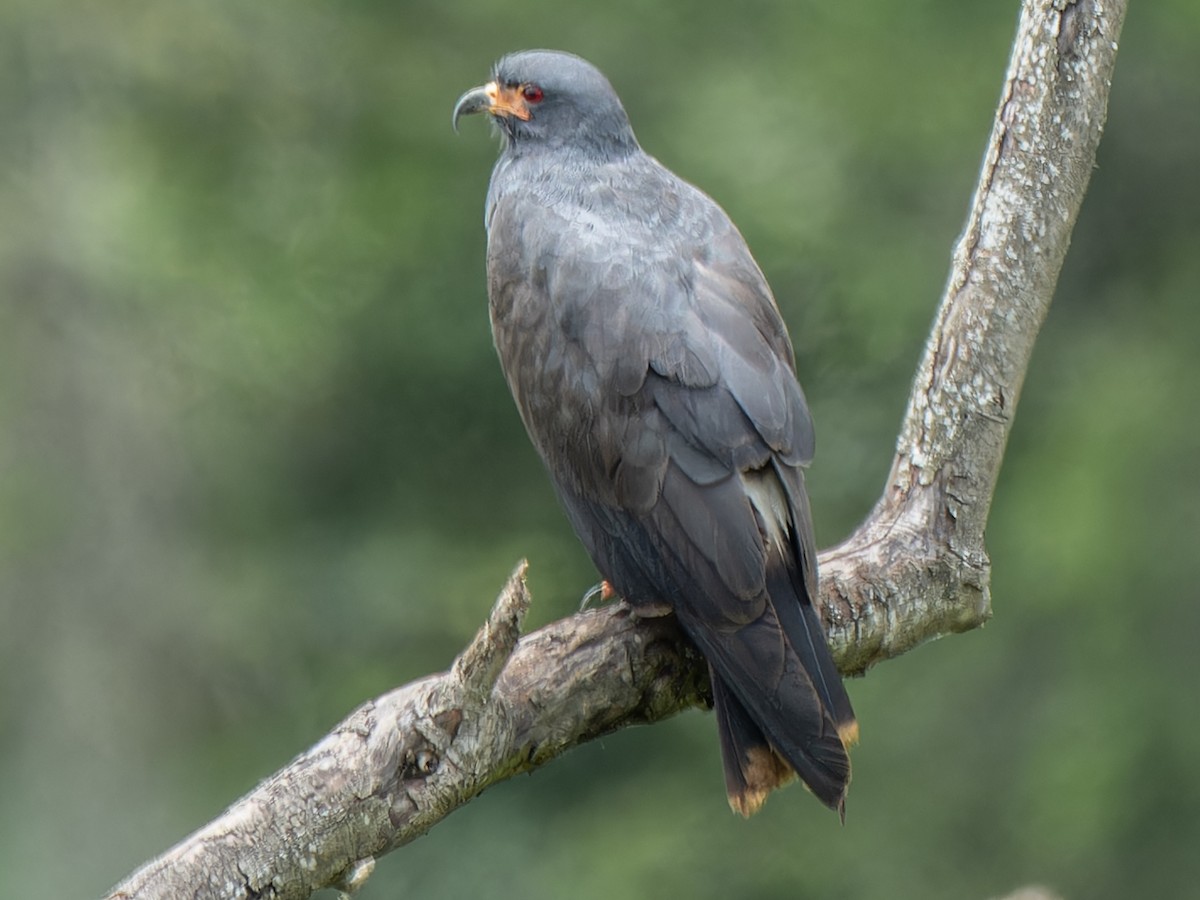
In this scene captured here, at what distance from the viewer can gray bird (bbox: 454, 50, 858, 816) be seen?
4.02 meters

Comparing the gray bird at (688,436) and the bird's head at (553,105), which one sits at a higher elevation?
the bird's head at (553,105)

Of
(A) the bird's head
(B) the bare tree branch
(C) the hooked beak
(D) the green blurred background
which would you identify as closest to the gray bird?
(B) the bare tree branch

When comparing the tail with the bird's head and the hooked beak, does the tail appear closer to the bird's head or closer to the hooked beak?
the bird's head

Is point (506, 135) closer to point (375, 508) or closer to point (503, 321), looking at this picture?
point (503, 321)

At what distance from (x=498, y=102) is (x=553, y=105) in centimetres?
19

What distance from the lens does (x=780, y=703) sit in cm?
395

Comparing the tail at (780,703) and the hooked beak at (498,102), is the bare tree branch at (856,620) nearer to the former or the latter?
the tail at (780,703)

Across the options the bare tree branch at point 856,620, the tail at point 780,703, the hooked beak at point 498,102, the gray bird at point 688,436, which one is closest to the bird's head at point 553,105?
the hooked beak at point 498,102

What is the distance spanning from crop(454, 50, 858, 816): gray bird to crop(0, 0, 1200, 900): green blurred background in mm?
3549

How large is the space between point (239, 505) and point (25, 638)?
158 cm

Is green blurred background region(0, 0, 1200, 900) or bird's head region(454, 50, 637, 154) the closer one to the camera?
bird's head region(454, 50, 637, 154)

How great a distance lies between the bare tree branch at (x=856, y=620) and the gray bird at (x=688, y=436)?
0.74ft

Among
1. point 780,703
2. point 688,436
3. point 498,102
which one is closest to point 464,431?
point 498,102

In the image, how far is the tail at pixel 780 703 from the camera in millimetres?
3934
